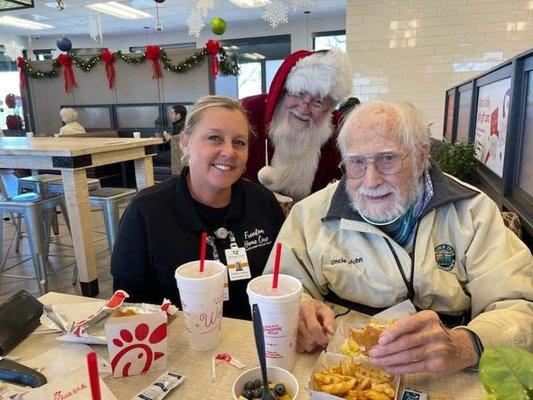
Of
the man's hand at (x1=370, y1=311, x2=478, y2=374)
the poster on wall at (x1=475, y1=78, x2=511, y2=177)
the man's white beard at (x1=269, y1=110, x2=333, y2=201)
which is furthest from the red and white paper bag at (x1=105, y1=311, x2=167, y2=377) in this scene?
the poster on wall at (x1=475, y1=78, x2=511, y2=177)

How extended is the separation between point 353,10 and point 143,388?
587cm

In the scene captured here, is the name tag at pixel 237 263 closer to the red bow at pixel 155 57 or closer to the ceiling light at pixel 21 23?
the red bow at pixel 155 57

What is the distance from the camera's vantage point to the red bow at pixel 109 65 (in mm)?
7785

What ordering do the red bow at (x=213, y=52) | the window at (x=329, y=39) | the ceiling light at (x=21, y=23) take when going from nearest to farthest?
the red bow at (x=213, y=52)
the ceiling light at (x=21, y=23)
the window at (x=329, y=39)

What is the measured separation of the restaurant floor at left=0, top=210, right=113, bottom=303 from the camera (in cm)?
333

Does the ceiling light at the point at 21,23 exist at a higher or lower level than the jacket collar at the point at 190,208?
higher

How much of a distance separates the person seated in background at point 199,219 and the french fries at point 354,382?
26.2 inches

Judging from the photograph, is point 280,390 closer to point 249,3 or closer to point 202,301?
point 202,301

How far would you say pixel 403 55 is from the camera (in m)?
5.64

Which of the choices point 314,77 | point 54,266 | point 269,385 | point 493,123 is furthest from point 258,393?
point 54,266

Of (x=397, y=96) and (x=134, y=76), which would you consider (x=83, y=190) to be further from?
(x=134, y=76)

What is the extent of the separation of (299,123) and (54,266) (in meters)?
2.82

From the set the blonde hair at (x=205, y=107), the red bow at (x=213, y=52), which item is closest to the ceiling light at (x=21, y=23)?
the red bow at (x=213, y=52)

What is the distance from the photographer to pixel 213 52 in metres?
7.17
